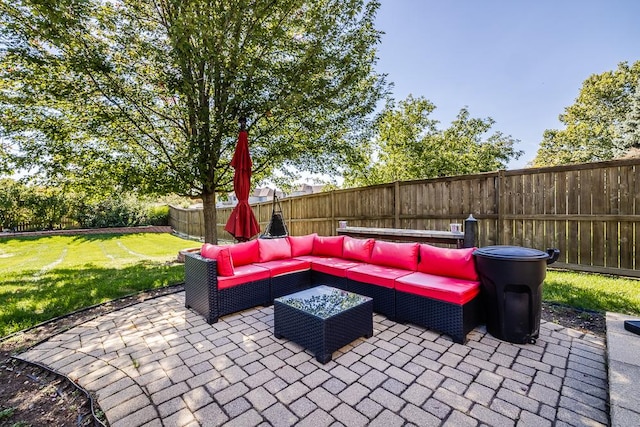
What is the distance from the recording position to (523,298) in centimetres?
289

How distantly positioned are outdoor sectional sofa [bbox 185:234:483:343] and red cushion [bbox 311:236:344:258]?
0.06 ft

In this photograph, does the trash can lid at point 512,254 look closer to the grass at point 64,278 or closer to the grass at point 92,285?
the grass at point 92,285

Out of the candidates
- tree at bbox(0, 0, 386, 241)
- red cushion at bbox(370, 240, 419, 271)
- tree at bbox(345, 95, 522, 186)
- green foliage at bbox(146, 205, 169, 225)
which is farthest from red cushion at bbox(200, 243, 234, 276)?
green foliage at bbox(146, 205, 169, 225)

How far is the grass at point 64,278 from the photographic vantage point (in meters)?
4.10

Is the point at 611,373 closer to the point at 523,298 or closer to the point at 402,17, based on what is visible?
the point at 523,298

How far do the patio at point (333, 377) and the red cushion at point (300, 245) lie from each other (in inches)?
74.3

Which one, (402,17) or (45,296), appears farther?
(402,17)

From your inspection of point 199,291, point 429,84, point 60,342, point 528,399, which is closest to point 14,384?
point 60,342

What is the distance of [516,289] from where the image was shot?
9.50 feet

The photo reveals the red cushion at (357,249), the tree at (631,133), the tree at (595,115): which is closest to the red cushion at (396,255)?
the red cushion at (357,249)

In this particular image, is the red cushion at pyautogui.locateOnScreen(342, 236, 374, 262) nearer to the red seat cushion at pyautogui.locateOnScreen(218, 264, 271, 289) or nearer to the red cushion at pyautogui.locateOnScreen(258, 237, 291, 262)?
the red cushion at pyautogui.locateOnScreen(258, 237, 291, 262)

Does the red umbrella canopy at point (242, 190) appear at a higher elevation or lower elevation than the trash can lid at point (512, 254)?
higher

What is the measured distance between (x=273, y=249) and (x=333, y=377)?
8.89 ft

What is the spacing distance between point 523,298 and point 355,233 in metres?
3.96
